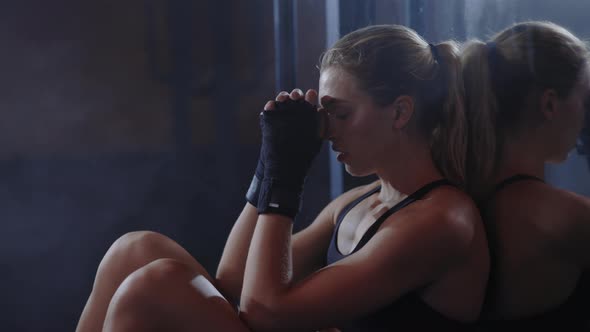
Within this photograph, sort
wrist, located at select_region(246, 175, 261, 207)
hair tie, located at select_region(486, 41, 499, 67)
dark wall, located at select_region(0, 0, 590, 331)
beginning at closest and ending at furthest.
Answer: hair tie, located at select_region(486, 41, 499, 67)
wrist, located at select_region(246, 175, 261, 207)
dark wall, located at select_region(0, 0, 590, 331)

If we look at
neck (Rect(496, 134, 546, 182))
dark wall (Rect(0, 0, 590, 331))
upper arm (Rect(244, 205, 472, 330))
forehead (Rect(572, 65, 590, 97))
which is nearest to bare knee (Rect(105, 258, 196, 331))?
upper arm (Rect(244, 205, 472, 330))

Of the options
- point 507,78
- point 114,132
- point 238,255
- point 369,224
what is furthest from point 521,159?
point 114,132

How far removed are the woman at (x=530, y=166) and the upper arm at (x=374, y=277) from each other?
0.09 meters

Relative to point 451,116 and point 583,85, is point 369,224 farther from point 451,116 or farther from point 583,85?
point 583,85

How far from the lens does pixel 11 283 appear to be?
168cm

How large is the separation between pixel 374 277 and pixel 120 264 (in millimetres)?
507

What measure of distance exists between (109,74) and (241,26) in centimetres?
39

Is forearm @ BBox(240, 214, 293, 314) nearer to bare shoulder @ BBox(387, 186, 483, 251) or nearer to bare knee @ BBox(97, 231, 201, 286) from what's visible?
bare shoulder @ BBox(387, 186, 483, 251)

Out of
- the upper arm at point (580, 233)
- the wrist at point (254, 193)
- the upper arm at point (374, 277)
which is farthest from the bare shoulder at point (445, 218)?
the wrist at point (254, 193)

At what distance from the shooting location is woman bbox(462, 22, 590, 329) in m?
0.79

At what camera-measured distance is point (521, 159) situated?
0.86 metres

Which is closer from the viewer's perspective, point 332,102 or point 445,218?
point 445,218

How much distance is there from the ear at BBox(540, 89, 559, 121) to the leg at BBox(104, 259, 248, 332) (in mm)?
512

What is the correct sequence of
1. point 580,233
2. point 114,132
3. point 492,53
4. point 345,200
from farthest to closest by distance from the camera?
point 114,132
point 345,200
point 492,53
point 580,233
